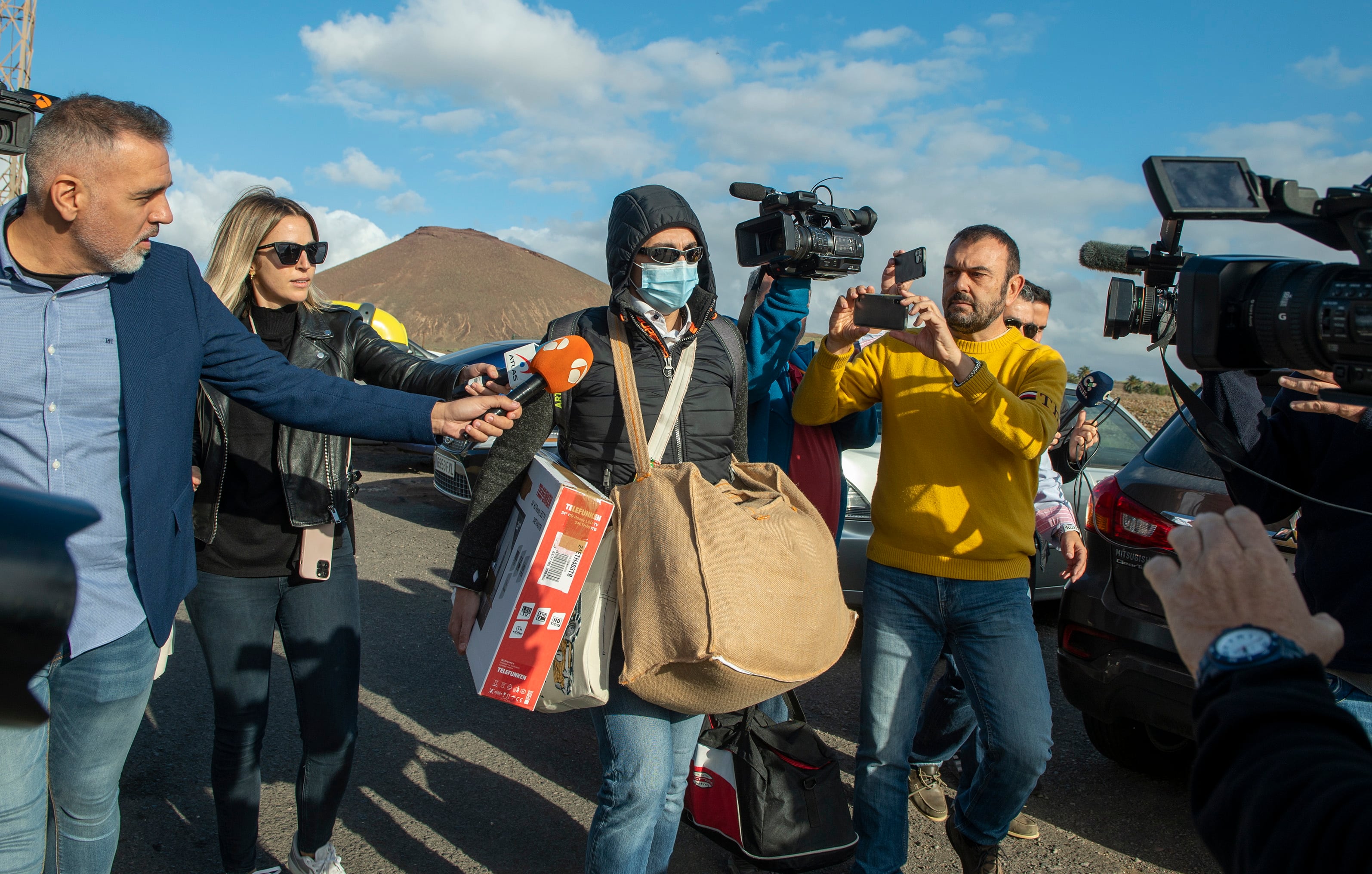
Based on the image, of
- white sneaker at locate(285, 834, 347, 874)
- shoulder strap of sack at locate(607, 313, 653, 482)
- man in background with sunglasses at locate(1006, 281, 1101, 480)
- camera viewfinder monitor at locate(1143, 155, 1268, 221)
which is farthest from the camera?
man in background with sunglasses at locate(1006, 281, 1101, 480)

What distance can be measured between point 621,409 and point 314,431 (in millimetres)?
918

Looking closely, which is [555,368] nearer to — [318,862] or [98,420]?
[98,420]

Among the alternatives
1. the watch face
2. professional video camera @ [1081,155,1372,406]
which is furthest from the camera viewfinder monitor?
the watch face

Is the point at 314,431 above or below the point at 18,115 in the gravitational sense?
below

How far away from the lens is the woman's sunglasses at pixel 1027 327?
4348mm

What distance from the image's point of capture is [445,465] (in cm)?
801

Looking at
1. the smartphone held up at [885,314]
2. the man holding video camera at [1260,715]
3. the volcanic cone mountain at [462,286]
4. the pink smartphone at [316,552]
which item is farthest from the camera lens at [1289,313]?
the volcanic cone mountain at [462,286]

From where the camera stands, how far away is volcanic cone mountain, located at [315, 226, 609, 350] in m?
36.3

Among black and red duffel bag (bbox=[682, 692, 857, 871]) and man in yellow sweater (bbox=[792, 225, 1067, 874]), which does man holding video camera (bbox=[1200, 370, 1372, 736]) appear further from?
black and red duffel bag (bbox=[682, 692, 857, 871])

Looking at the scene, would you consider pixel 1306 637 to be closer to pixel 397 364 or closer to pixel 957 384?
pixel 957 384

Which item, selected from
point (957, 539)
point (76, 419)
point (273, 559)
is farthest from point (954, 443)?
point (76, 419)

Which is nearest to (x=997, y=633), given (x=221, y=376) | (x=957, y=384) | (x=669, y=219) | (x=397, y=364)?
(x=957, y=384)

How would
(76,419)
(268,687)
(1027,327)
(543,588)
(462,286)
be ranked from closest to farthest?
(76,419) → (543,588) → (268,687) → (1027,327) → (462,286)

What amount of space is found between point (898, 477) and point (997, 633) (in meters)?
0.57
